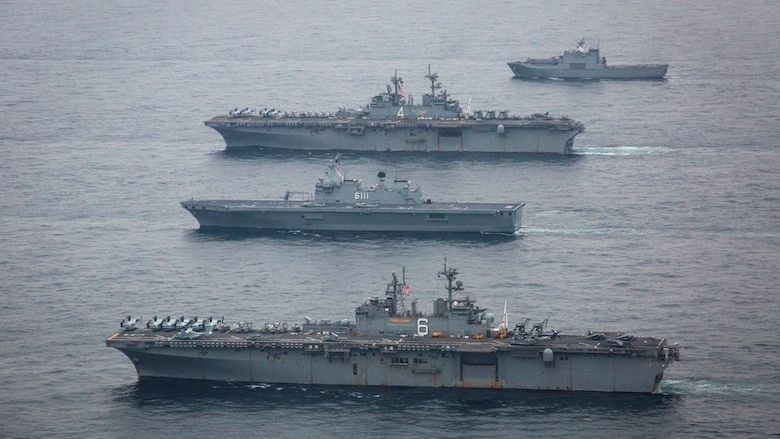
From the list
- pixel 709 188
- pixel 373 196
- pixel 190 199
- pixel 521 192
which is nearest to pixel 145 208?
pixel 190 199

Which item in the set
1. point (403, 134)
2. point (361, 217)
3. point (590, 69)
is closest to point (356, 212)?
point (361, 217)

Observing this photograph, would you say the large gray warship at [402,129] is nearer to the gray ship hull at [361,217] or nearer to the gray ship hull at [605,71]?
the gray ship hull at [361,217]

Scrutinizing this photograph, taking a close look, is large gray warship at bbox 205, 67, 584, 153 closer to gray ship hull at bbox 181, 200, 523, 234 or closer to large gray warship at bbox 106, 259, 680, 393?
gray ship hull at bbox 181, 200, 523, 234

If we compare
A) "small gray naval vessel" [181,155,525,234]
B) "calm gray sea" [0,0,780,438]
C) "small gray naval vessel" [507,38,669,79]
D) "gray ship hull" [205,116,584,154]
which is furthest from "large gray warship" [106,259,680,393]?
"small gray naval vessel" [507,38,669,79]

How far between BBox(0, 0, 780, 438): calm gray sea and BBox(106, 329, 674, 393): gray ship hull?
0.95 metres

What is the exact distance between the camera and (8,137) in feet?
519

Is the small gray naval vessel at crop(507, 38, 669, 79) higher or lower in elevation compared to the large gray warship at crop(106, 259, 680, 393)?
higher

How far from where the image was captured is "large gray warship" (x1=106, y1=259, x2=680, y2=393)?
3351 inches

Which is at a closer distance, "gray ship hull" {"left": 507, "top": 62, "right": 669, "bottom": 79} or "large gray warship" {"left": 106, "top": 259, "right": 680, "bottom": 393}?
"large gray warship" {"left": 106, "top": 259, "right": 680, "bottom": 393}

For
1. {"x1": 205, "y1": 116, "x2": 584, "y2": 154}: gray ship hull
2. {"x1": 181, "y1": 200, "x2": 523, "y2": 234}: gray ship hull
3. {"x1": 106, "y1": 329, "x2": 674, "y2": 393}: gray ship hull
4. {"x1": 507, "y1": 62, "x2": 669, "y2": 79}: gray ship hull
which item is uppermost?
{"x1": 507, "y1": 62, "x2": 669, "y2": 79}: gray ship hull

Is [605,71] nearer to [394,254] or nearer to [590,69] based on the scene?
[590,69]

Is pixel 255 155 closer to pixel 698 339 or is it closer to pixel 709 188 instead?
pixel 709 188

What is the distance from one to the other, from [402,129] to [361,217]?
30.0m

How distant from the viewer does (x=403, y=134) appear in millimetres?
150125
